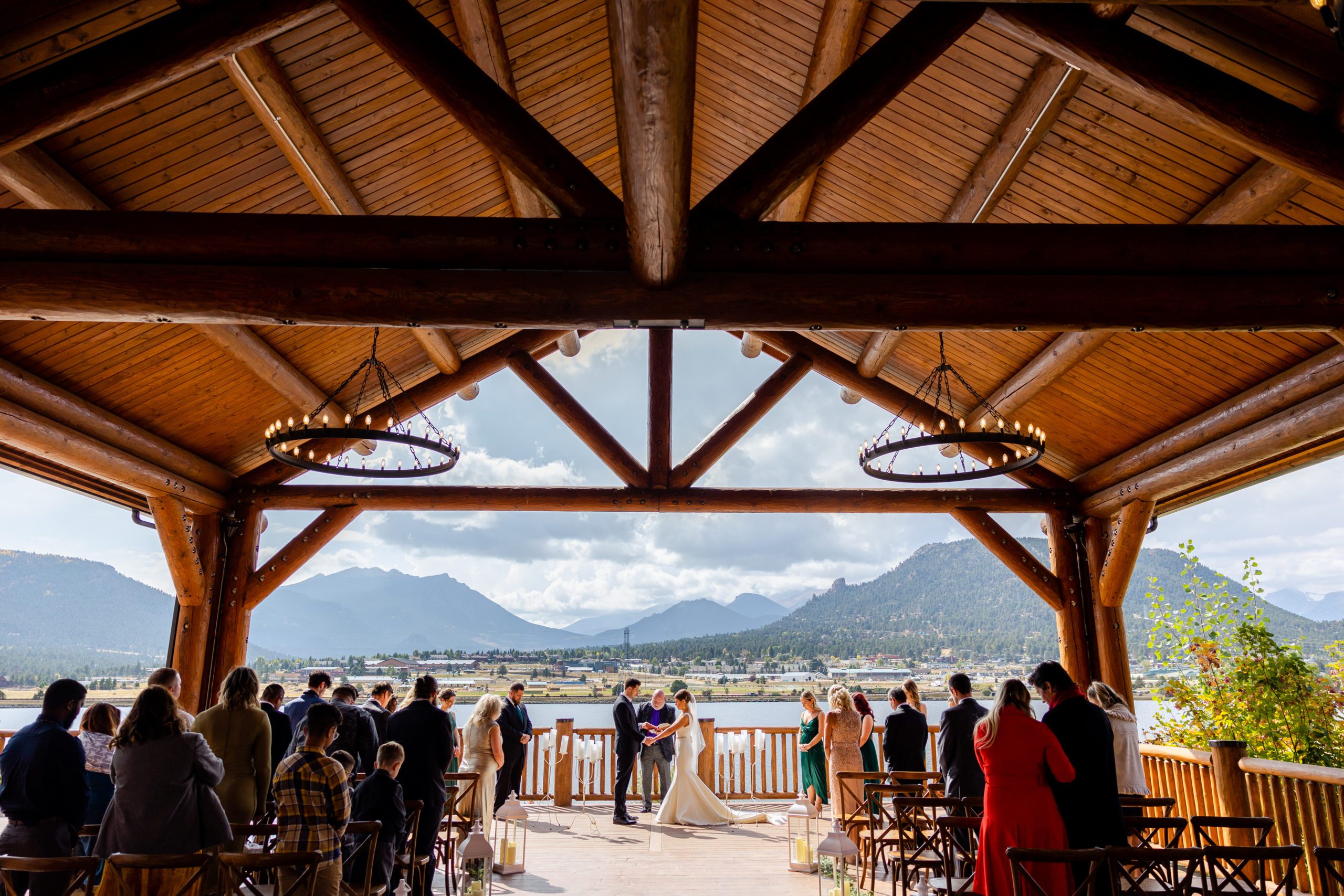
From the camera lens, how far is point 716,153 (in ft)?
25.9

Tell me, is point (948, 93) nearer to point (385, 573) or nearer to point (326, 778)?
point (326, 778)

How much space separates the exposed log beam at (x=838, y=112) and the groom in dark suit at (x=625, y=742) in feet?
18.1

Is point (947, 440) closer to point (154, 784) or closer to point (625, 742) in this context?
point (625, 742)

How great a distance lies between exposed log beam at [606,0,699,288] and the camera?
2.06 meters

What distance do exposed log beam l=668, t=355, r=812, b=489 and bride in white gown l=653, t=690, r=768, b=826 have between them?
7.58 feet

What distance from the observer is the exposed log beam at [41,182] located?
14.2 ft

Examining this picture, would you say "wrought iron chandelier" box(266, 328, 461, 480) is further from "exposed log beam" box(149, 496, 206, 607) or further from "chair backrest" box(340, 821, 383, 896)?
"chair backrest" box(340, 821, 383, 896)

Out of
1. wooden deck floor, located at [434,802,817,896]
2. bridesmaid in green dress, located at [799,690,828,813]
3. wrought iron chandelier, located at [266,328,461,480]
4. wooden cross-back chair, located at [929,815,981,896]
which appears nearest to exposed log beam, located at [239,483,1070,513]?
wrought iron chandelier, located at [266,328,461,480]

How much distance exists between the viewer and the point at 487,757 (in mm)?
6406

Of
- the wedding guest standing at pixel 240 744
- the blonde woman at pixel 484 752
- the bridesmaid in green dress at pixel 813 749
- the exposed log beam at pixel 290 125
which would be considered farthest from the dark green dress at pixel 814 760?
the exposed log beam at pixel 290 125

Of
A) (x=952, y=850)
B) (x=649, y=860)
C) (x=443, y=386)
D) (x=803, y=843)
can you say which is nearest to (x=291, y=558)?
(x=443, y=386)

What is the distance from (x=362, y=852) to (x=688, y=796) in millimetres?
4750

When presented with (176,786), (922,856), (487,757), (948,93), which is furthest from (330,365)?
(922,856)

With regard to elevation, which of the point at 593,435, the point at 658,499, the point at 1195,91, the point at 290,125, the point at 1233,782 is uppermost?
the point at 290,125
